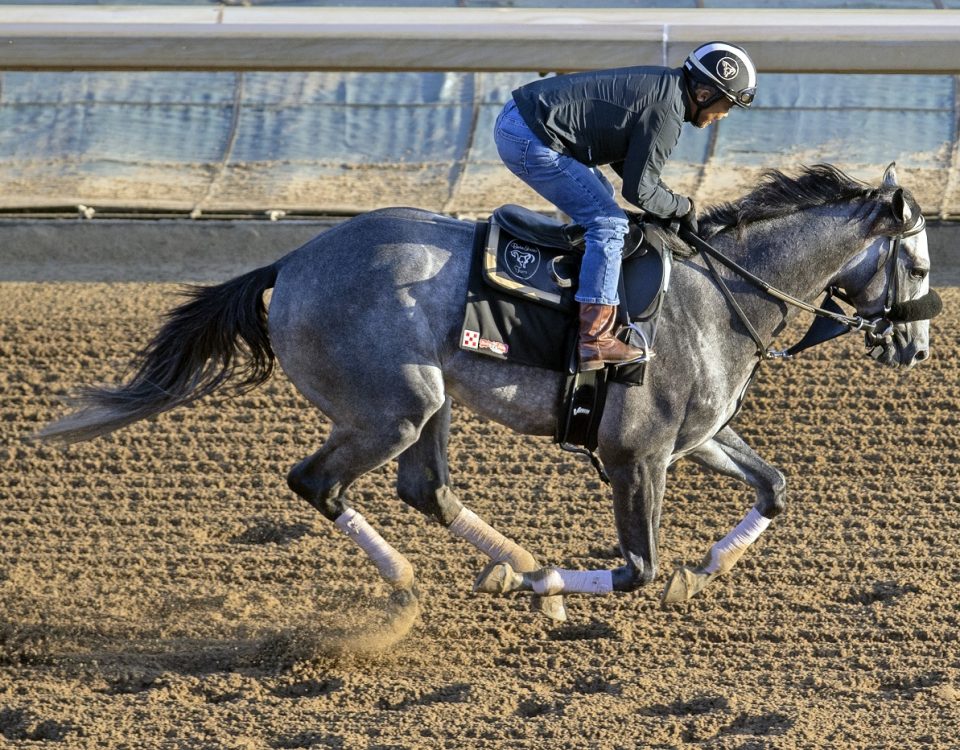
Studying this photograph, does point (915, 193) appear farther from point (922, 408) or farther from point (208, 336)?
point (208, 336)

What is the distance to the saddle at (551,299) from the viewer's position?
5.10 meters

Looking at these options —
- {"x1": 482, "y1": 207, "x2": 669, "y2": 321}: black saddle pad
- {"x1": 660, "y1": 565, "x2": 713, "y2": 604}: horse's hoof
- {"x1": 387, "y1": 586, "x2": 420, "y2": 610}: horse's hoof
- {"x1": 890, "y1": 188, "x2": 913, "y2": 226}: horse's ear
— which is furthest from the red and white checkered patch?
{"x1": 890, "y1": 188, "x2": 913, "y2": 226}: horse's ear

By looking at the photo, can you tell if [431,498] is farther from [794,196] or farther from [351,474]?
[794,196]

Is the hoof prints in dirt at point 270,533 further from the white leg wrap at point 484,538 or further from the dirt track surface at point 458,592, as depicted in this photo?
the white leg wrap at point 484,538

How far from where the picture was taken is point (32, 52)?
26.0 feet

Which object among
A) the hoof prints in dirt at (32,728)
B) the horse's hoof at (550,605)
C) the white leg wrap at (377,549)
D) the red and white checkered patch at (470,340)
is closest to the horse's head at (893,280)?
the red and white checkered patch at (470,340)

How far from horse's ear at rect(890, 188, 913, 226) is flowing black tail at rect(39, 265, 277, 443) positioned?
2.46m

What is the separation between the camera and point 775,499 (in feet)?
18.5

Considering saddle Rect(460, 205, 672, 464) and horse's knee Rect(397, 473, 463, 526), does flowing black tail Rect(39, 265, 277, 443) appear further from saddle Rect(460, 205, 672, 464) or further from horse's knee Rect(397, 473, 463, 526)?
saddle Rect(460, 205, 672, 464)

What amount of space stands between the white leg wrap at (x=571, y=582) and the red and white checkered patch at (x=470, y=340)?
1.04 m

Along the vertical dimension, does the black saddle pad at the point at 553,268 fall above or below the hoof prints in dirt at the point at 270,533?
above

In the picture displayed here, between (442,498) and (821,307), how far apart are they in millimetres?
1752

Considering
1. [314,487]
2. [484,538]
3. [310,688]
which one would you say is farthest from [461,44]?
[310,688]

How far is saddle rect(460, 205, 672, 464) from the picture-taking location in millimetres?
5098
